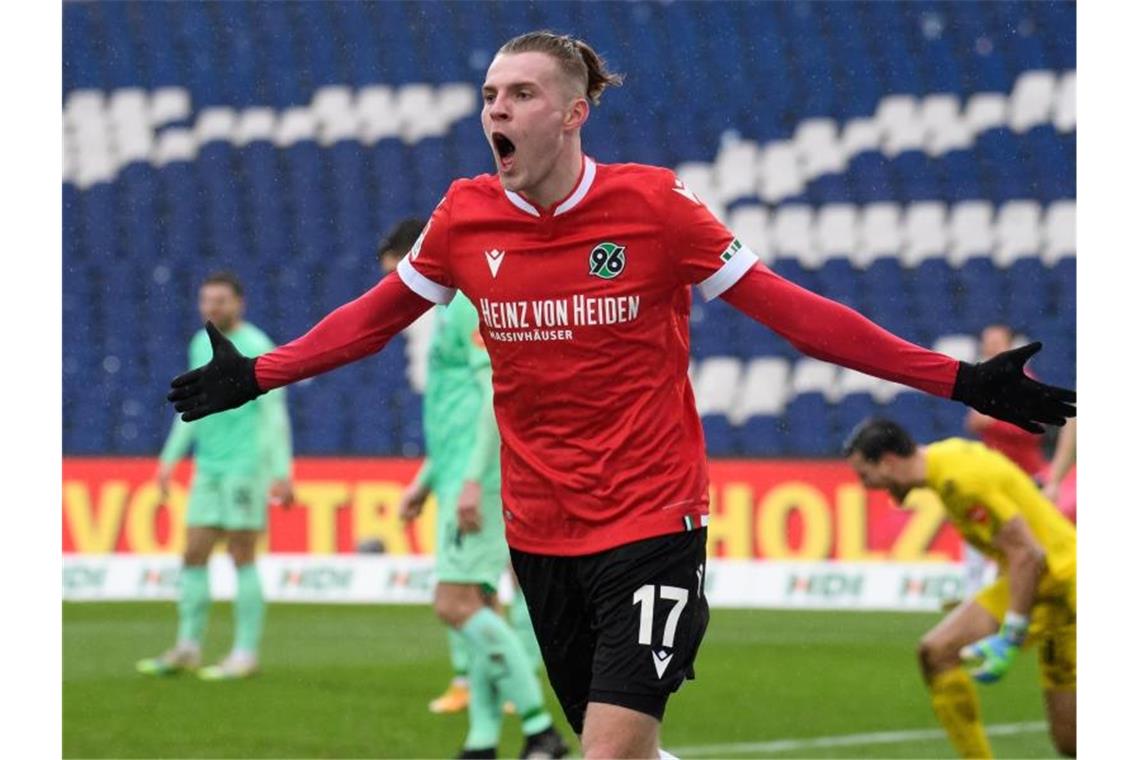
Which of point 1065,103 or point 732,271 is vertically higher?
point 1065,103

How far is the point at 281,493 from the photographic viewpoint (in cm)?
998

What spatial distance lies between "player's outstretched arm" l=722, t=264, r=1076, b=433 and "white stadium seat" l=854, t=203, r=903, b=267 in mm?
12934

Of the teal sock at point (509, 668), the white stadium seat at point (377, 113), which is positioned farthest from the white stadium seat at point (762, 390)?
the teal sock at point (509, 668)

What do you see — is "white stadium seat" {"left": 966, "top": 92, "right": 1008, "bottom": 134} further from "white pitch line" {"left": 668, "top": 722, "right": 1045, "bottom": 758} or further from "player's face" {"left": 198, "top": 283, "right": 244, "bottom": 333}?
"white pitch line" {"left": 668, "top": 722, "right": 1045, "bottom": 758}

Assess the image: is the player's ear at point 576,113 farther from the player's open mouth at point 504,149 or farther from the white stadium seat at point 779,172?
the white stadium seat at point 779,172

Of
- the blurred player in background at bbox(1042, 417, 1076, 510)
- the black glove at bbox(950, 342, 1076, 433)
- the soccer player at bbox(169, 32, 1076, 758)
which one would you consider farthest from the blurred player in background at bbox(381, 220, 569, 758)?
the blurred player in background at bbox(1042, 417, 1076, 510)

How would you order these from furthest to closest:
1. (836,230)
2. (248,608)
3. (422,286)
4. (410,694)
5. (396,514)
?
1. (836,230)
2. (396,514)
3. (248,608)
4. (410,694)
5. (422,286)

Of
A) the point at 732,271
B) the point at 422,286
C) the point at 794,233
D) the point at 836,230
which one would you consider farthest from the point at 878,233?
the point at 732,271

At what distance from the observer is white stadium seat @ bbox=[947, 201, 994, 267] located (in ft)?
56.1

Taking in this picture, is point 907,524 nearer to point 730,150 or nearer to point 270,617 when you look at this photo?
point 270,617

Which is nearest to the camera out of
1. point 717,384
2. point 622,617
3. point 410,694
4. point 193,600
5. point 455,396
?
point 622,617

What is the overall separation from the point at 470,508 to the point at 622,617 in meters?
2.44

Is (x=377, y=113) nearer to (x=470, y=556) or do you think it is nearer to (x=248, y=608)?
(x=248, y=608)

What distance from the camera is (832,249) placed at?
1752 cm
